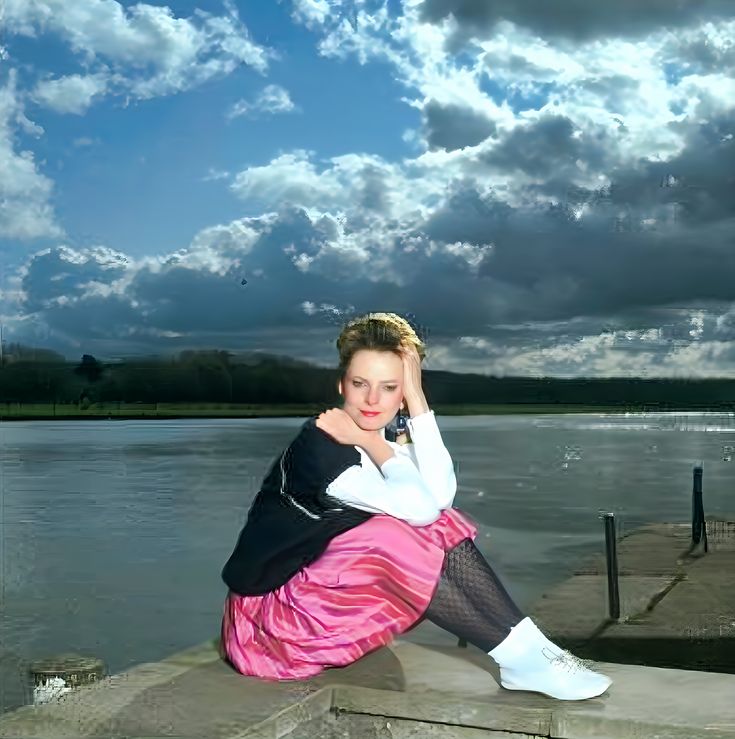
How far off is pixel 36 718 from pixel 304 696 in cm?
92

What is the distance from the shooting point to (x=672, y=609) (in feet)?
32.2

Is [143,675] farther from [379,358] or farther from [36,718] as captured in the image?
[379,358]

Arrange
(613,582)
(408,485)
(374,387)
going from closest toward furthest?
(408,485) → (374,387) → (613,582)

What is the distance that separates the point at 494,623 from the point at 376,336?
1.10m

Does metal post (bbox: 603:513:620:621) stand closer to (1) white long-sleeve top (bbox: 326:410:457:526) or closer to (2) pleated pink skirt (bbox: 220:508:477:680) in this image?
(2) pleated pink skirt (bbox: 220:508:477:680)

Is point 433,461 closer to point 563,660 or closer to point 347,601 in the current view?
point 347,601

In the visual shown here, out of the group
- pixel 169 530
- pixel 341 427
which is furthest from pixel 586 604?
pixel 169 530

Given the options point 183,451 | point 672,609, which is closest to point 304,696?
point 672,609

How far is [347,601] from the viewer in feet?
13.4

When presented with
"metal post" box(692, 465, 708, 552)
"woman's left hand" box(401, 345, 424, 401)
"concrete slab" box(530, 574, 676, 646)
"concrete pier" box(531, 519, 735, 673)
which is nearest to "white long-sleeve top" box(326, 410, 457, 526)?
"woman's left hand" box(401, 345, 424, 401)

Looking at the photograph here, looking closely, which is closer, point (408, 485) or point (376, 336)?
point (408, 485)

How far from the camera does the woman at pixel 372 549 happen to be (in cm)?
396

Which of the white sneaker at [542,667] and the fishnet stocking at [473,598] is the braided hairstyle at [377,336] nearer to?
the fishnet stocking at [473,598]

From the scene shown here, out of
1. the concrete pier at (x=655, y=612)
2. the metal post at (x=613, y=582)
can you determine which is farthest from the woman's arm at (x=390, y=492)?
the metal post at (x=613, y=582)
